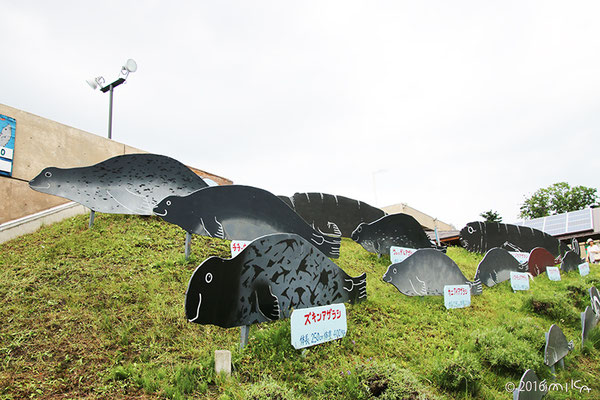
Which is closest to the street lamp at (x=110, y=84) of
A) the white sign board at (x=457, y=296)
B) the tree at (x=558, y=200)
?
the white sign board at (x=457, y=296)

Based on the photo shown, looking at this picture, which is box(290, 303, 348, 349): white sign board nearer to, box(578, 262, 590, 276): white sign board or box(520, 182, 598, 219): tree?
box(578, 262, 590, 276): white sign board

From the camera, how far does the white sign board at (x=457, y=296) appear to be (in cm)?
548

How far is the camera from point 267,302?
3627 mm

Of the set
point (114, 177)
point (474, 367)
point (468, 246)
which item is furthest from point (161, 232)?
point (468, 246)

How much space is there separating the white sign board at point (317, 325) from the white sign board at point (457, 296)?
2144 mm

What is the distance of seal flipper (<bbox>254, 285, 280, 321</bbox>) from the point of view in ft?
11.7

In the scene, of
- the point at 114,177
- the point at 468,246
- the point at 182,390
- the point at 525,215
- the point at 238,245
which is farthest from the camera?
the point at 525,215

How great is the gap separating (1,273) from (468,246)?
935cm

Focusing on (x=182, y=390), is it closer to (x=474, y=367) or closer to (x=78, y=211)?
(x=474, y=367)

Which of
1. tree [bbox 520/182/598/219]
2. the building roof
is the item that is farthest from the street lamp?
tree [bbox 520/182/598/219]

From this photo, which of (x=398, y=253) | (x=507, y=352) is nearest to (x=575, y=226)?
(x=398, y=253)

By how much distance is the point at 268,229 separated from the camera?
18.1 ft

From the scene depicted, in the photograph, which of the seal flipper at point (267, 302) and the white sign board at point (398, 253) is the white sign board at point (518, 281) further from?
the seal flipper at point (267, 302)

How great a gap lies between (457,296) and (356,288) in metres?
1.87
